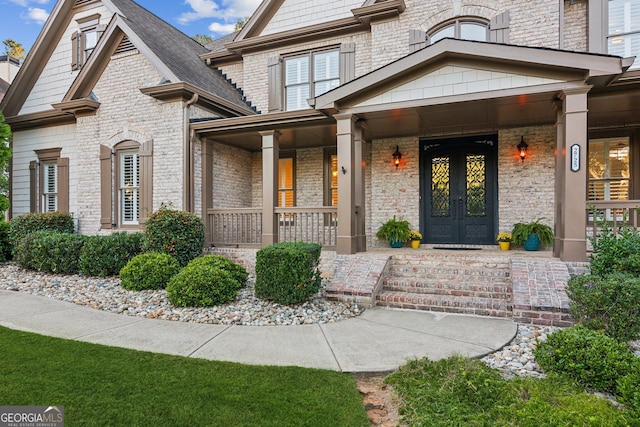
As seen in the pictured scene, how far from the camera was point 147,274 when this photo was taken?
6750mm

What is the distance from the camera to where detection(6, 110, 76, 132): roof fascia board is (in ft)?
37.2

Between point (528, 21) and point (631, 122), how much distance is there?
3.09 m

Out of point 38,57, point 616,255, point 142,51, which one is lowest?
point 616,255

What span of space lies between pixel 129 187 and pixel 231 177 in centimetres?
261

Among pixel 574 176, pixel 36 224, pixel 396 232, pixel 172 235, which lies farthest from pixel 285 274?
pixel 36 224

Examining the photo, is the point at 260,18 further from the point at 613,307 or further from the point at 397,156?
the point at 613,307

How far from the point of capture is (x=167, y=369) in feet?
11.2

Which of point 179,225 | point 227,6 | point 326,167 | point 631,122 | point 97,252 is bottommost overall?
point 97,252

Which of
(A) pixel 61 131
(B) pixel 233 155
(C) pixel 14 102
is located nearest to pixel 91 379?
(B) pixel 233 155

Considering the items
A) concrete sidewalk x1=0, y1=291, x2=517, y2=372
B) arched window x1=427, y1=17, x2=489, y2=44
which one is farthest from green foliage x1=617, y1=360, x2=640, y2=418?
arched window x1=427, y1=17, x2=489, y2=44

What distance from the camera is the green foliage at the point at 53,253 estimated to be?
25.9 feet

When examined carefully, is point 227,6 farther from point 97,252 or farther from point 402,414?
point 402,414

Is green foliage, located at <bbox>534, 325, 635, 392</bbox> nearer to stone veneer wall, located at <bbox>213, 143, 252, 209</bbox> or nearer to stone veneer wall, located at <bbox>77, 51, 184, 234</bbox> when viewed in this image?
stone veneer wall, located at <bbox>77, 51, 184, 234</bbox>

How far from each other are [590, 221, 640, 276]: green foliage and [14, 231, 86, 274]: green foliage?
916 cm
